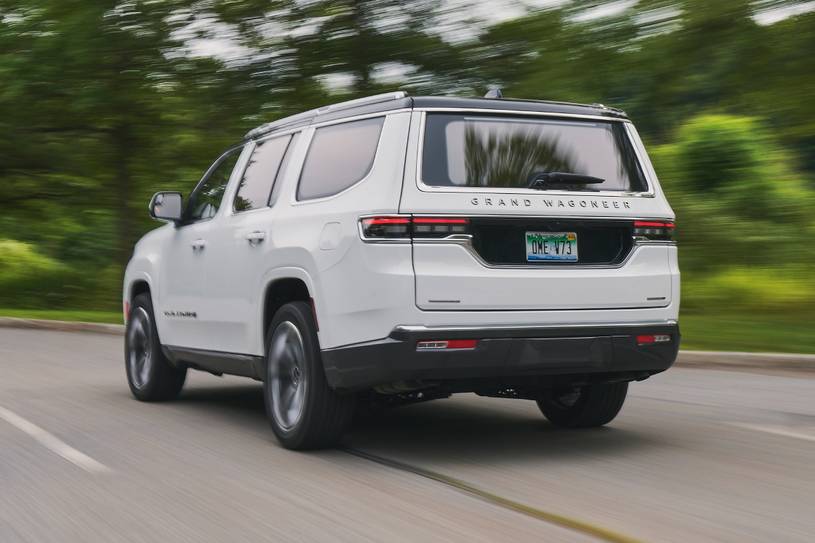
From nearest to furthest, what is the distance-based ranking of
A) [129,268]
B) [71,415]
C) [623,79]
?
[71,415], [129,268], [623,79]

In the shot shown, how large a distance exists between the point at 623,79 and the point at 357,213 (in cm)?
1165

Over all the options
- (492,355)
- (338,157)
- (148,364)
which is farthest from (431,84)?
(492,355)

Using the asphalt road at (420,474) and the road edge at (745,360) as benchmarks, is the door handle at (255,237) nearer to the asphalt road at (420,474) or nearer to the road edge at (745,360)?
the asphalt road at (420,474)

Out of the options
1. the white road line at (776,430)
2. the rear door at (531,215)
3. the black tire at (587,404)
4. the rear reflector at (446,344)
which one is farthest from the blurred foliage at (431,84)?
the rear reflector at (446,344)

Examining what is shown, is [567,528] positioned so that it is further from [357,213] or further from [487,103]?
[487,103]

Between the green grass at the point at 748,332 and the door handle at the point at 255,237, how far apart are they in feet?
22.5

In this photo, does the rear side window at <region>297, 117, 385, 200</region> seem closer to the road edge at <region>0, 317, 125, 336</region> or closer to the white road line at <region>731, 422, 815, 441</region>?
the white road line at <region>731, 422, 815, 441</region>

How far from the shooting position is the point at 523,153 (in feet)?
21.3

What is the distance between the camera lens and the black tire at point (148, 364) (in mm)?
9297

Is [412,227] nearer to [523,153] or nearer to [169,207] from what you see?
[523,153]

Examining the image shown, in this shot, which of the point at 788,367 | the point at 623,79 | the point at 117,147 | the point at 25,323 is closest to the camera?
the point at 788,367

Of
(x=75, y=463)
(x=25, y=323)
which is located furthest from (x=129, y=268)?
(x=25, y=323)

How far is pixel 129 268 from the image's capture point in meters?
9.89

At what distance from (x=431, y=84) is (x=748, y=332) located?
8519mm
